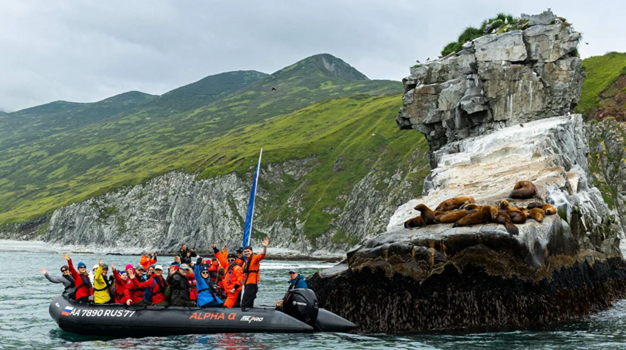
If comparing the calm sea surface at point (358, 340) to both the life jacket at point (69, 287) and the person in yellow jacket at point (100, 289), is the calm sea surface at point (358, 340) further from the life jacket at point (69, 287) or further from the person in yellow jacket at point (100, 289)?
the person in yellow jacket at point (100, 289)

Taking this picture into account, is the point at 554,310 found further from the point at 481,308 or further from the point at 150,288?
the point at 150,288

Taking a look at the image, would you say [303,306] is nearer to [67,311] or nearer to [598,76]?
[67,311]

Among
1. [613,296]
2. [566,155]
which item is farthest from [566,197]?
[566,155]

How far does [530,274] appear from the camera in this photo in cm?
2522

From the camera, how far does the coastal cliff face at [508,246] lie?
981 inches

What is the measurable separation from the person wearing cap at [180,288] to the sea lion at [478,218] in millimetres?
12580

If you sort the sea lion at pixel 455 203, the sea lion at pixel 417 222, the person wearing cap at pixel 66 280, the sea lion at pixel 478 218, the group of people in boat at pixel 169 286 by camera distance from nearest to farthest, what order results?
the group of people in boat at pixel 169 286 → the sea lion at pixel 478 218 → the person wearing cap at pixel 66 280 → the sea lion at pixel 417 222 → the sea lion at pixel 455 203

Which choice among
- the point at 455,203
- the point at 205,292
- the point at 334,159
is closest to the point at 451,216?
the point at 455,203

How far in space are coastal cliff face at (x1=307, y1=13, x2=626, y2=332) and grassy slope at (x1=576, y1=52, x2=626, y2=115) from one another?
4321cm

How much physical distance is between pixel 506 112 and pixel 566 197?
23482mm

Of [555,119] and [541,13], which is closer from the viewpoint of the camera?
[555,119]

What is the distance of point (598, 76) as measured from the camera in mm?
101000

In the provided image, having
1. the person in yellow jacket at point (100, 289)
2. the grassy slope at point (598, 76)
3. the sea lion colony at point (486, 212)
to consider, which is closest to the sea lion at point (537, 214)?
the sea lion colony at point (486, 212)

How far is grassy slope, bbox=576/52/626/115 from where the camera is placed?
92819 millimetres
